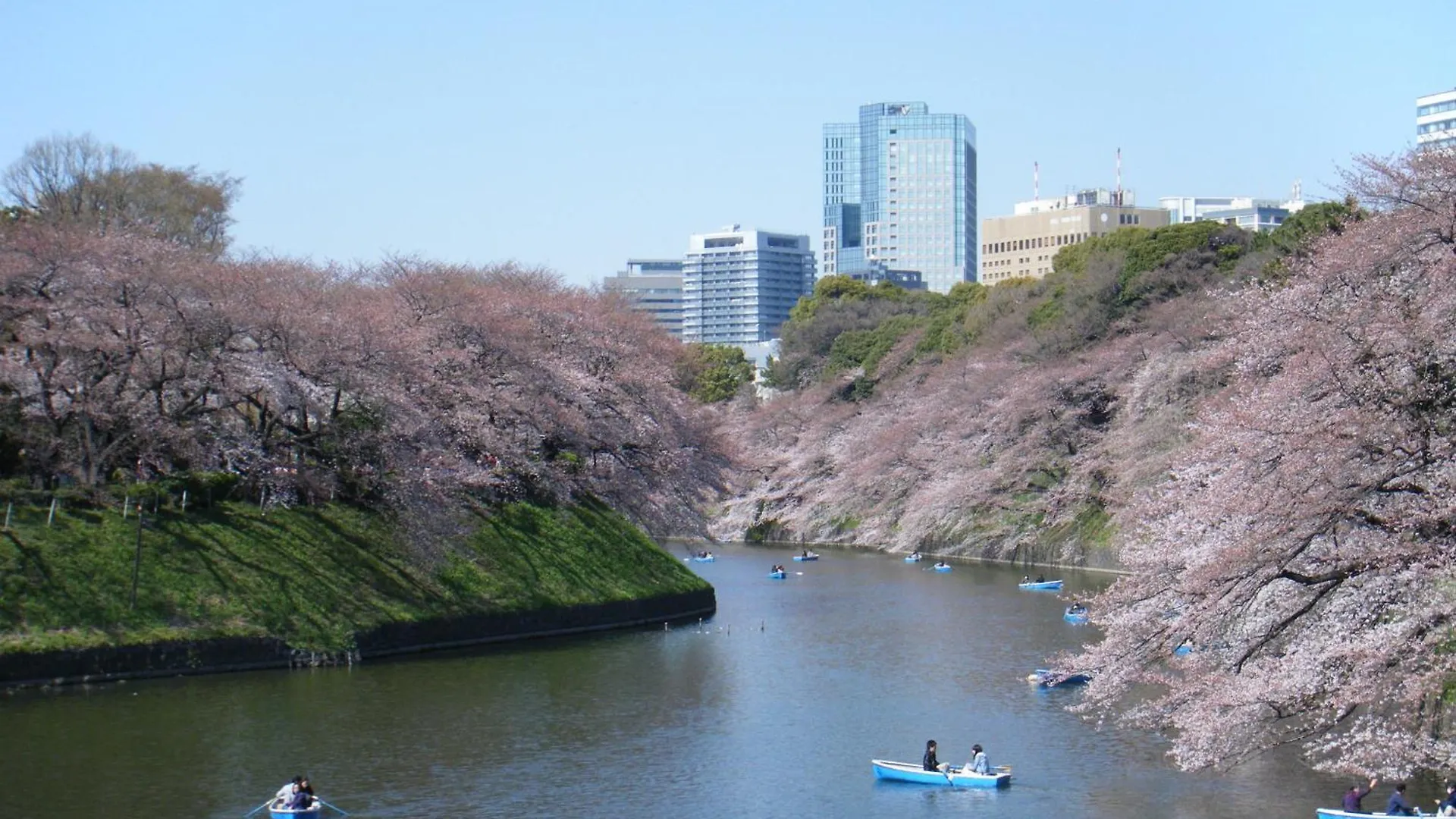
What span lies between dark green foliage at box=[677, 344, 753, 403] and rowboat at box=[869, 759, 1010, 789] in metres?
69.5

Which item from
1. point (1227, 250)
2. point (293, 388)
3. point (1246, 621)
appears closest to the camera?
point (1246, 621)

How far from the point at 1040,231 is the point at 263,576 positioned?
136m

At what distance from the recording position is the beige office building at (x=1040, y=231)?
155 metres

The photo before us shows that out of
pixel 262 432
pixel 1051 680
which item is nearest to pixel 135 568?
pixel 262 432

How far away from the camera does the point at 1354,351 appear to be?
20.8 metres

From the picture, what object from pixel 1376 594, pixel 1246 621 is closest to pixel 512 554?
A: pixel 1246 621

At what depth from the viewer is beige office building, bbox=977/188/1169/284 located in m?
155

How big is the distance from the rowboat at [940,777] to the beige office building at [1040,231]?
132201mm

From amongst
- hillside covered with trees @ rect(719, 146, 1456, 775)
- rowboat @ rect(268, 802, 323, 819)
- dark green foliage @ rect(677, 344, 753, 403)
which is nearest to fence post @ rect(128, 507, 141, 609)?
rowboat @ rect(268, 802, 323, 819)

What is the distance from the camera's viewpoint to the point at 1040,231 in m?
163

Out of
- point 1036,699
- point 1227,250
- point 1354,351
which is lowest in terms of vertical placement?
point 1036,699

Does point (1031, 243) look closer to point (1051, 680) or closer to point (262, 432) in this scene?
point (262, 432)

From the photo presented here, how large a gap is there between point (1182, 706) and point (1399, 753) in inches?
117

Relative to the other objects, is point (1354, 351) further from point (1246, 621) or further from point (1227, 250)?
point (1227, 250)
